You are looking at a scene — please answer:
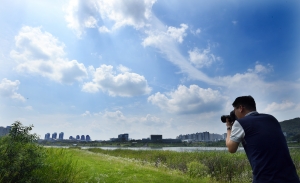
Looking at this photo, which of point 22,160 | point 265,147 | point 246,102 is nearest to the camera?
point 265,147

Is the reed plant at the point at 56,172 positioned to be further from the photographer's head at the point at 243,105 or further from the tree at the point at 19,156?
the photographer's head at the point at 243,105

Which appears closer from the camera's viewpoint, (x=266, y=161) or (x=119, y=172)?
(x=266, y=161)

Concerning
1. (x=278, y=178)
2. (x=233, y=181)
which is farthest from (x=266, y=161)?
(x=233, y=181)

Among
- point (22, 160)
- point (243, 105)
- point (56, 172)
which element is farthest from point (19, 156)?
point (243, 105)

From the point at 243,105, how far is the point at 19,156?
5.33 m

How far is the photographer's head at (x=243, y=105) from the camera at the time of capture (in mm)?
3418

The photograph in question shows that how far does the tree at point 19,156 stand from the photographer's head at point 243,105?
16.6 feet

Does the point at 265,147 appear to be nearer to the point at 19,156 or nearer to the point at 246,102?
the point at 246,102

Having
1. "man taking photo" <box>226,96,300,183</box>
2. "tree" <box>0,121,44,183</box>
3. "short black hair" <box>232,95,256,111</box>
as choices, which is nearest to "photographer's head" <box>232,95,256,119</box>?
"short black hair" <box>232,95,256,111</box>

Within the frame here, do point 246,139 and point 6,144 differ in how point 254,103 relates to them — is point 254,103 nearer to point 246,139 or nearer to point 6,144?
point 246,139

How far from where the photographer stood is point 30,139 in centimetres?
592

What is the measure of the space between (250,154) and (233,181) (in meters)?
12.4

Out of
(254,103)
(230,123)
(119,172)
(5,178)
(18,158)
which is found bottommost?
(119,172)

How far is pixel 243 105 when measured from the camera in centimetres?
346
